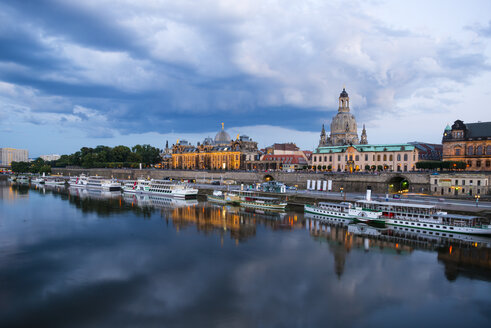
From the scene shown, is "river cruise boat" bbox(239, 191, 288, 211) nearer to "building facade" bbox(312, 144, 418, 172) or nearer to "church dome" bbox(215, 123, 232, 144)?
"building facade" bbox(312, 144, 418, 172)

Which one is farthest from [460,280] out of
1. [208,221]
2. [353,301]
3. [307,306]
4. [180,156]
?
[180,156]

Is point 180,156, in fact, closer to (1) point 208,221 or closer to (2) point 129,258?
(1) point 208,221

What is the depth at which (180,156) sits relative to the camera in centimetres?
14638

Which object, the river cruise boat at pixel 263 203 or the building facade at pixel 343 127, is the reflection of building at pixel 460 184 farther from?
the building facade at pixel 343 127

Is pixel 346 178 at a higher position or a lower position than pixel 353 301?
higher

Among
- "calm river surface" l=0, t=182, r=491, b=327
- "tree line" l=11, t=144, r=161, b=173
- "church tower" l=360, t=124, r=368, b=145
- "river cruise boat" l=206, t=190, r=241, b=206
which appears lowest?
"calm river surface" l=0, t=182, r=491, b=327

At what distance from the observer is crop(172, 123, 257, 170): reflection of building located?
12400 cm

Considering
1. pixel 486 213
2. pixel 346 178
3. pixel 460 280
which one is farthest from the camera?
Answer: pixel 346 178

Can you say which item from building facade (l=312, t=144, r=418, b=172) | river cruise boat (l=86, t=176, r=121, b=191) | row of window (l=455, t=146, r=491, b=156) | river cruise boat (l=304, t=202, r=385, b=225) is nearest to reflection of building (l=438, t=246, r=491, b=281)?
river cruise boat (l=304, t=202, r=385, b=225)

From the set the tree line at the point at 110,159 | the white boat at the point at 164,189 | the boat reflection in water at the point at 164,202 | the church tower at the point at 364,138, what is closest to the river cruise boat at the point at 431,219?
the boat reflection in water at the point at 164,202

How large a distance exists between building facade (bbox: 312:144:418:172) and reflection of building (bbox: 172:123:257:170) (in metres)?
39.3

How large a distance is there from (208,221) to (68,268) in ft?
69.0

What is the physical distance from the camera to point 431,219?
38.0 m

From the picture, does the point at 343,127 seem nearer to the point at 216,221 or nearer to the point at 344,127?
the point at 344,127
